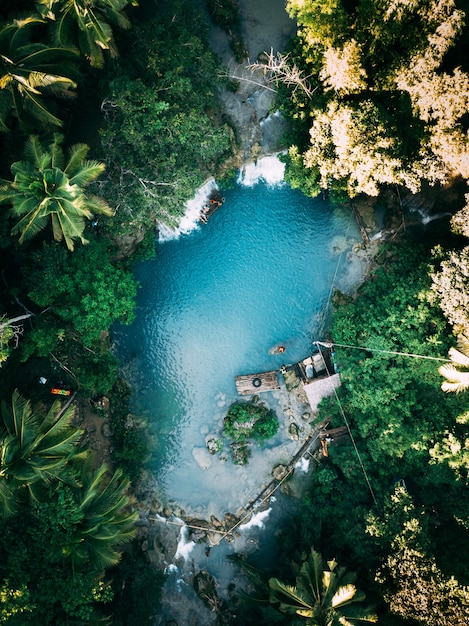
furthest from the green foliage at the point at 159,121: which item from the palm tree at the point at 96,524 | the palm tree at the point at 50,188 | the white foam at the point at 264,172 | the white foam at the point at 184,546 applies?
the white foam at the point at 184,546

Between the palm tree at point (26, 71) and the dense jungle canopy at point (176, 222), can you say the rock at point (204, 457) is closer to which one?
the dense jungle canopy at point (176, 222)

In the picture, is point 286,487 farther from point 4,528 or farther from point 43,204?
point 43,204

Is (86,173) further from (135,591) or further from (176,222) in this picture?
(135,591)

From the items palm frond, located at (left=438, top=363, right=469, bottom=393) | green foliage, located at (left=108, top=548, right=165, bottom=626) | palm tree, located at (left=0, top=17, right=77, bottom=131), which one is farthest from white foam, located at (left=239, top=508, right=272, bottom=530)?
palm tree, located at (left=0, top=17, right=77, bottom=131)

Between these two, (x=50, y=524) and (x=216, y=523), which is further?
(x=216, y=523)

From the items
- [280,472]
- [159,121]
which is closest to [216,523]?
[280,472]

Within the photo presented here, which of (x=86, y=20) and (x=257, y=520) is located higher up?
(x=86, y=20)

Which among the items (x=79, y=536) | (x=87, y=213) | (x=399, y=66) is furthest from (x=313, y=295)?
(x=79, y=536)
